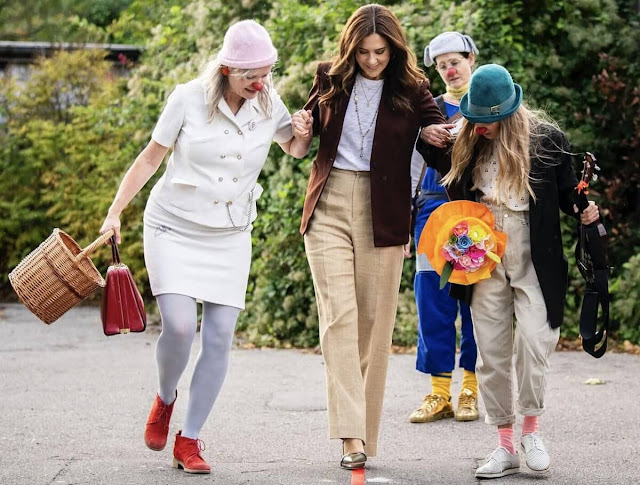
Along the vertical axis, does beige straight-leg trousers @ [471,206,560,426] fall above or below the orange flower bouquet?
below

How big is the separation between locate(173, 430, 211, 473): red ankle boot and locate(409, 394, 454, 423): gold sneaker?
5.02 ft

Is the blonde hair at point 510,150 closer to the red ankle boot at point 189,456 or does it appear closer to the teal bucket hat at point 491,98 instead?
the teal bucket hat at point 491,98

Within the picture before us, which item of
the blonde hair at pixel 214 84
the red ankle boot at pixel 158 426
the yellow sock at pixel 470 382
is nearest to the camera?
the blonde hair at pixel 214 84

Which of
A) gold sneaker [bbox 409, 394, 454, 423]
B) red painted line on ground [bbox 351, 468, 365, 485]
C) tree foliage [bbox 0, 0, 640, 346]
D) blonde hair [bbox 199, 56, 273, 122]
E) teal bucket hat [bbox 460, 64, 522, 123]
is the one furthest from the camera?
tree foliage [bbox 0, 0, 640, 346]

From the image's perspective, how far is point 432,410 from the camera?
6.22m

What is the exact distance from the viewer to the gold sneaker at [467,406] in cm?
622

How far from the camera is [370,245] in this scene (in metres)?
4.96

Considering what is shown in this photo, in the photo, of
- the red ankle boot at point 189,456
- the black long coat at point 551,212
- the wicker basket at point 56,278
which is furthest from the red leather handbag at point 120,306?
the black long coat at point 551,212

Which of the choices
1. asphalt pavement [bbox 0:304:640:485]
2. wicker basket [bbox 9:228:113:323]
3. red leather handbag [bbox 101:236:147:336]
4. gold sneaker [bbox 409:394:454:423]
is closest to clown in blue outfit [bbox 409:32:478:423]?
gold sneaker [bbox 409:394:454:423]

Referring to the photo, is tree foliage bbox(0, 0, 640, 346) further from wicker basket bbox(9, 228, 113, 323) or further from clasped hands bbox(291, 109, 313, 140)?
wicker basket bbox(9, 228, 113, 323)

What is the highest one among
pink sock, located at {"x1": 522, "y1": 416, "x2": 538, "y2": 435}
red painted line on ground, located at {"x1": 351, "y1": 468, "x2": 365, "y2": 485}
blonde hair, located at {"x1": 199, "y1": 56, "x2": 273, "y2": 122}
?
blonde hair, located at {"x1": 199, "y1": 56, "x2": 273, "y2": 122}

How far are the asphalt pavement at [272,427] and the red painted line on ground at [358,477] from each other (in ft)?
0.71

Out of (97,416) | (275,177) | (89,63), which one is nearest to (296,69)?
(275,177)

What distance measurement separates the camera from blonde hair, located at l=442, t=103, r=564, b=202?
4805 millimetres
